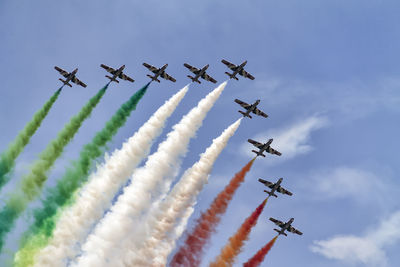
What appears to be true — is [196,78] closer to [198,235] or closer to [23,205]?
[198,235]

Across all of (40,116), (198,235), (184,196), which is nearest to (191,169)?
(184,196)

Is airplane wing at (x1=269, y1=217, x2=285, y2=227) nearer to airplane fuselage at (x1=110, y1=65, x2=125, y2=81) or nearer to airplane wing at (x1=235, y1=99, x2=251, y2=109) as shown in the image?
airplane wing at (x1=235, y1=99, x2=251, y2=109)

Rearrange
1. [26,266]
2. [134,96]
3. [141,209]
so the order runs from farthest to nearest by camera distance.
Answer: [134,96] < [141,209] < [26,266]

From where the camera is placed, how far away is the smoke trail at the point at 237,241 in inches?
3903

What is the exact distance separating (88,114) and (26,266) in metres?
26.7

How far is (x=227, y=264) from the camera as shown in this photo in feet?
324

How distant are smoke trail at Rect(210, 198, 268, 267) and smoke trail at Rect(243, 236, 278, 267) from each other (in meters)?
2.69

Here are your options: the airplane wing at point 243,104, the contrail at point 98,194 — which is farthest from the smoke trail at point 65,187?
the airplane wing at point 243,104

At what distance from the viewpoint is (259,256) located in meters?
102

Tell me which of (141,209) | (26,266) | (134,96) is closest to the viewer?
(26,266)

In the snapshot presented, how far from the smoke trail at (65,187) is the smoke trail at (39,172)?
Answer: 2409mm

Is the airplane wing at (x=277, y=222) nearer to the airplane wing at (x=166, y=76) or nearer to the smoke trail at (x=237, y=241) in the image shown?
the smoke trail at (x=237, y=241)

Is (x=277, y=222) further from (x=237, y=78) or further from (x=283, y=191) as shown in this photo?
(x=237, y=78)

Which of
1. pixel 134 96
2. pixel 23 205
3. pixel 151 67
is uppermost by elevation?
pixel 151 67
